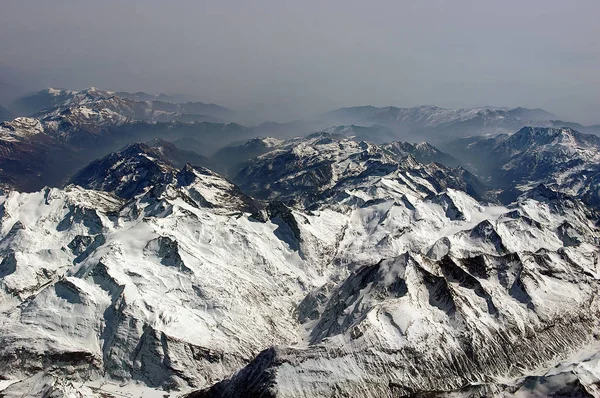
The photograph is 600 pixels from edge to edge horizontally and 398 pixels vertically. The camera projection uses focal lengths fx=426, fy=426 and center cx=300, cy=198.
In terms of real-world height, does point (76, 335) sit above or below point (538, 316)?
below

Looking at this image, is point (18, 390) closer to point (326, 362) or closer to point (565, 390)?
point (326, 362)

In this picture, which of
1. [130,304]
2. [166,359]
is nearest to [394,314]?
[166,359]

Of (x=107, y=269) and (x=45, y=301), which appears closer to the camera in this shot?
(x=45, y=301)

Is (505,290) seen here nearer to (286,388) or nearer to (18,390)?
(286,388)

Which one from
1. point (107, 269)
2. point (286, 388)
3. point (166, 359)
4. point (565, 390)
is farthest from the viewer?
A: point (107, 269)

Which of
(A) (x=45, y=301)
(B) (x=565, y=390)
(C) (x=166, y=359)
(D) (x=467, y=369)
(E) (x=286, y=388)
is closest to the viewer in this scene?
(B) (x=565, y=390)

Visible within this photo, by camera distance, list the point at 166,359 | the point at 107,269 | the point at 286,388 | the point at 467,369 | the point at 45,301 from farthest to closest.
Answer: the point at 107,269 < the point at 45,301 < the point at 166,359 < the point at 467,369 < the point at 286,388

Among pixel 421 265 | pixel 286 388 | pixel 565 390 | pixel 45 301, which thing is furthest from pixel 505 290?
pixel 45 301

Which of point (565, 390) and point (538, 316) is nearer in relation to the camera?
point (565, 390)

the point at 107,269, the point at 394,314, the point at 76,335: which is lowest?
the point at 76,335
